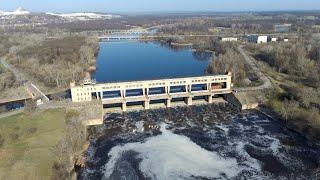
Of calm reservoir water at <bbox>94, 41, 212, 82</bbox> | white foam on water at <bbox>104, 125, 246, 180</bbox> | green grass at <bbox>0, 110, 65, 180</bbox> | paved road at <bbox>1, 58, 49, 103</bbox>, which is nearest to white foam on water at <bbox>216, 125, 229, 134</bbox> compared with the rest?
white foam on water at <bbox>104, 125, 246, 180</bbox>

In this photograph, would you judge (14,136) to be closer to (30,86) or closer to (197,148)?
(197,148)

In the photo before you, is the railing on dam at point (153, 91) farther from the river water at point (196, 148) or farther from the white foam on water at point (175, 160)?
the white foam on water at point (175, 160)

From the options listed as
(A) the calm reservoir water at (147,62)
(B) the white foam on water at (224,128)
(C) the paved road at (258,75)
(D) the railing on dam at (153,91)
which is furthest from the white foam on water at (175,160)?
(A) the calm reservoir water at (147,62)

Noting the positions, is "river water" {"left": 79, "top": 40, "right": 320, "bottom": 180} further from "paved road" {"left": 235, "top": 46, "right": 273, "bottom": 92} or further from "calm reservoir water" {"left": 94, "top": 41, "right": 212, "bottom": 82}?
"calm reservoir water" {"left": 94, "top": 41, "right": 212, "bottom": 82}

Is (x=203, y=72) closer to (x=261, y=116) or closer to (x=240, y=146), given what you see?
(x=261, y=116)

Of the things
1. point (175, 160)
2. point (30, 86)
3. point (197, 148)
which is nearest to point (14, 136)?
point (175, 160)
